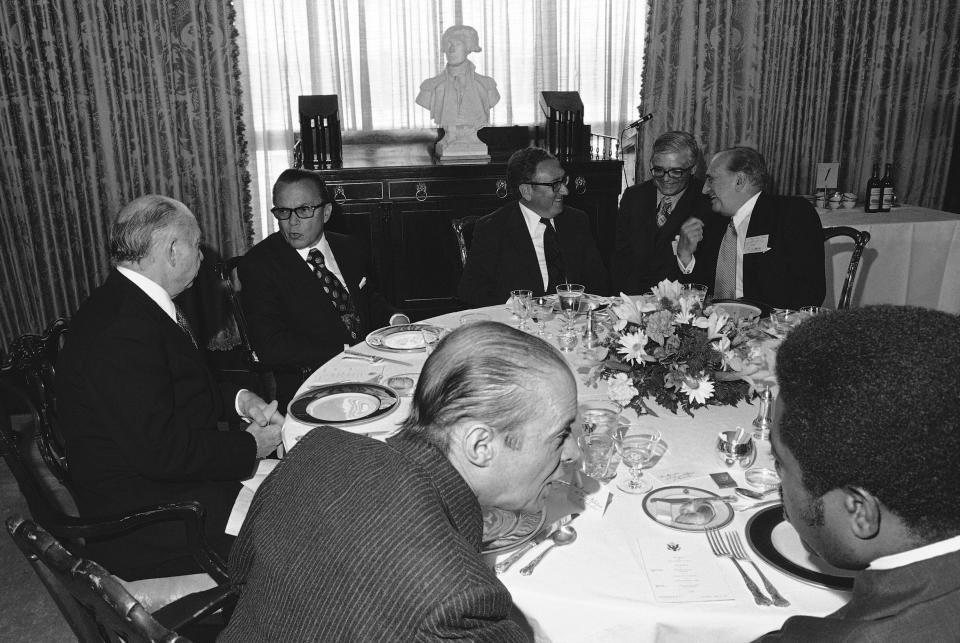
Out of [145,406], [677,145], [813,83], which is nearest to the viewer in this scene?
[145,406]

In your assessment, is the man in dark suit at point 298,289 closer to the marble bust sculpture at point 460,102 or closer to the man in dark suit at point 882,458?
the marble bust sculpture at point 460,102

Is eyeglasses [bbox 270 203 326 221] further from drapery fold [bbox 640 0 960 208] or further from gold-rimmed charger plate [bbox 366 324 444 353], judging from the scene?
drapery fold [bbox 640 0 960 208]

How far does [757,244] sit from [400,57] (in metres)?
2.68

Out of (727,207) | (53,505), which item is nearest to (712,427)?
(53,505)

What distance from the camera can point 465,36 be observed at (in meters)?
4.56

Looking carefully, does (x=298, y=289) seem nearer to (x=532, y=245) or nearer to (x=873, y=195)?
(x=532, y=245)

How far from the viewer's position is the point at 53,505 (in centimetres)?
176

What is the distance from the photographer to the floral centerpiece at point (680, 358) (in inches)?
75.2

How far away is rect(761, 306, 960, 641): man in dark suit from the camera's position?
2.93 feet

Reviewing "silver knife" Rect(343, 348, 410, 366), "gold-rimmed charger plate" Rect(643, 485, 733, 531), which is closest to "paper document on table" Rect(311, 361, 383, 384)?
"silver knife" Rect(343, 348, 410, 366)

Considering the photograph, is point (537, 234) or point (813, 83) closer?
point (537, 234)

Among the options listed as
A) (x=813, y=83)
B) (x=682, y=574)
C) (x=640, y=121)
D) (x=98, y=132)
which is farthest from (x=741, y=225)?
(x=98, y=132)

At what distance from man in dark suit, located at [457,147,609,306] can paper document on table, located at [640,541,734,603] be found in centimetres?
214

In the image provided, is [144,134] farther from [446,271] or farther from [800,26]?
[800,26]
